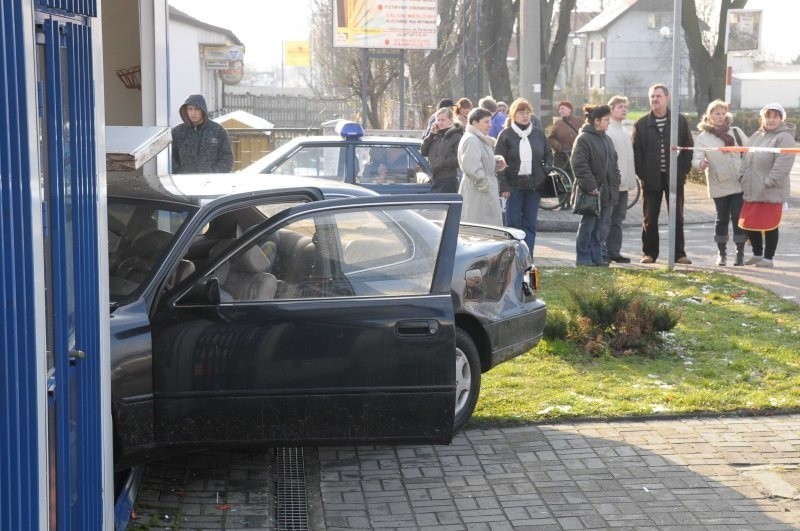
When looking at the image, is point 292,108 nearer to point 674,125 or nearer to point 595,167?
point 595,167

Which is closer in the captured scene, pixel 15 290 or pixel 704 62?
pixel 15 290

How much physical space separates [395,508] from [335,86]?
3505 centimetres

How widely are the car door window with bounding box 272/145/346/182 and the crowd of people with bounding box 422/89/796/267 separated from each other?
1.16 metres

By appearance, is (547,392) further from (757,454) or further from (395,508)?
(395,508)

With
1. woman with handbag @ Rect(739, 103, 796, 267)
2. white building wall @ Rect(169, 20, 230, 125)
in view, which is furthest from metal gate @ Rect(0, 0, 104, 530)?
white building wall @ Rect(169, 20, 230, 125)

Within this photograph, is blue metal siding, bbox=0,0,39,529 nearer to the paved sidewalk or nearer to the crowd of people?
the paved sidewalk

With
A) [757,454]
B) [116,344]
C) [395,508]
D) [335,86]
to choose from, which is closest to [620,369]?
[757,454]

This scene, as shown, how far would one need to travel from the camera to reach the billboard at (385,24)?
99.2 feet

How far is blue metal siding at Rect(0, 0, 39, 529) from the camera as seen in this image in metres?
2.80

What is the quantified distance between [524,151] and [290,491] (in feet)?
22.7

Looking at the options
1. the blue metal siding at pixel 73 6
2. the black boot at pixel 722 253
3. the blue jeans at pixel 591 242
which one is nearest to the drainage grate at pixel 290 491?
the blue metal siding at pixel 73 6

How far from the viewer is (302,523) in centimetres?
558

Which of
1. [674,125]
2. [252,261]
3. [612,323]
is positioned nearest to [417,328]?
[252,261]

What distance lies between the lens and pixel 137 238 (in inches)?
243
